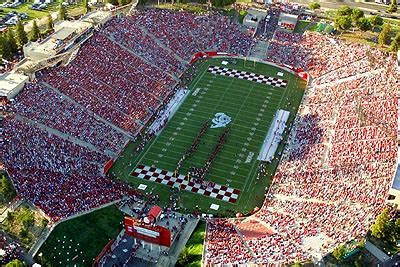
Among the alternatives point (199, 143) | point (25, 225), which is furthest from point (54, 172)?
point (199, 143)

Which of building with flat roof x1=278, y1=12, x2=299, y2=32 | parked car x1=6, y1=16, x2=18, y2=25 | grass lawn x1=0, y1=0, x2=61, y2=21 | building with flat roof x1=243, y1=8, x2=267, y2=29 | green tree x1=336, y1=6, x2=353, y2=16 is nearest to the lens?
green tree x1=336, y1=6, x2=353, y2=16

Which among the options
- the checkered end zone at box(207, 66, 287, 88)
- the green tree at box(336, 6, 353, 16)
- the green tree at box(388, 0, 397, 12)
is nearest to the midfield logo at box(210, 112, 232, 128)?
the checkered end zone at box(207, 66, 287, 88)

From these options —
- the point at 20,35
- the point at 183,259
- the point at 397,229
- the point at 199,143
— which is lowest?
the point at 199,143

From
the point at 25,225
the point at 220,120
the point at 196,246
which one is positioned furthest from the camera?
the point at 220,120

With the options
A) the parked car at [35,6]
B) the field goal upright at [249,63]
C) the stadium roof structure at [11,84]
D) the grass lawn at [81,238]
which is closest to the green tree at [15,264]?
the grass lawn at [81,238]

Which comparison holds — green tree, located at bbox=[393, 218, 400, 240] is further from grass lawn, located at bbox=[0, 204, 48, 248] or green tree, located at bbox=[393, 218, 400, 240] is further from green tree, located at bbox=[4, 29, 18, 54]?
green tree, located at bbox=[4, 29, 18, 54]

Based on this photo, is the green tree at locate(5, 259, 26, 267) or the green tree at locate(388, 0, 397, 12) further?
the green tree at locate(388, 0, 397, 12)

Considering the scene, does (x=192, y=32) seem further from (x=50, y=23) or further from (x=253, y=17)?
(x=50, y=23)
